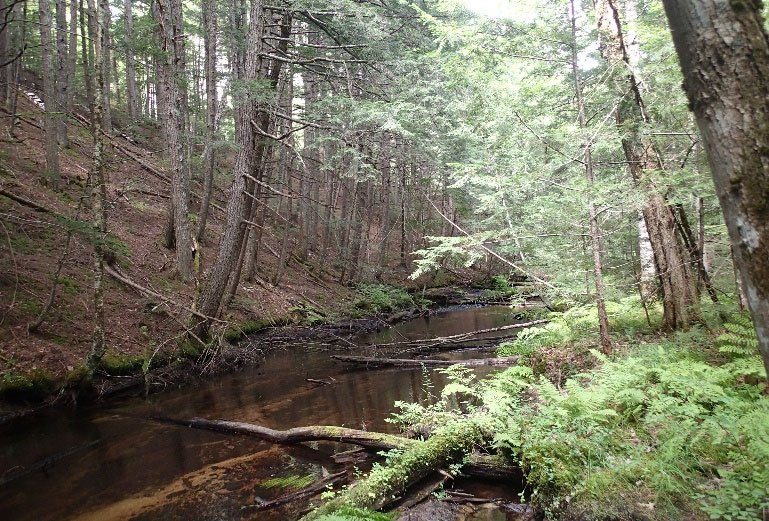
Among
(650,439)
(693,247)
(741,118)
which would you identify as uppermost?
(741,118)

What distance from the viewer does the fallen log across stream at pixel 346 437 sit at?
16.0ft

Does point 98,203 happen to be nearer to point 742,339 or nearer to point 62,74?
point 742,339

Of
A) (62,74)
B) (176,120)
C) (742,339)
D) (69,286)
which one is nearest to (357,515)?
(742,339)

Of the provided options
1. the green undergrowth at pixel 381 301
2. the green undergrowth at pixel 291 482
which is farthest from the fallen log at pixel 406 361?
the green undergrowth at pixel 381 301

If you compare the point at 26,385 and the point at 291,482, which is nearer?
the point at 291,482

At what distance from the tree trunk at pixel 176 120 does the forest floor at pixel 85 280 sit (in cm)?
83

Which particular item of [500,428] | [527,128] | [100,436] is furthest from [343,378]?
[527,128]

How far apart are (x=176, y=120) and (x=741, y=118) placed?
44.3 feet

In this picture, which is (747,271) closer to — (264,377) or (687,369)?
(687,369)

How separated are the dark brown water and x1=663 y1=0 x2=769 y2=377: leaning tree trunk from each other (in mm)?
4626

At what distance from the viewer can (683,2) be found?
213 cm

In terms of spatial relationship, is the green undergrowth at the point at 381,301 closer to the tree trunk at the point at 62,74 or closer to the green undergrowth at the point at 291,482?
the green undergrowth at the point at 291,482

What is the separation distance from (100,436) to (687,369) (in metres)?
8.48

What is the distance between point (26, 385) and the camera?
746 cm
